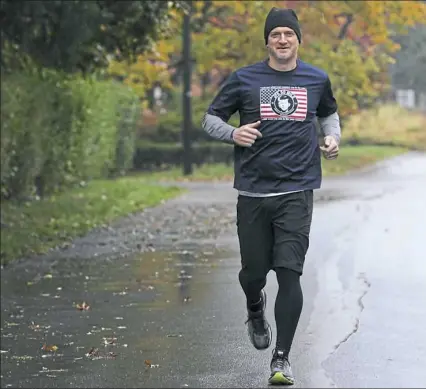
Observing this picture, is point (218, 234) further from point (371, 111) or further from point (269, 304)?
point (371, 111)

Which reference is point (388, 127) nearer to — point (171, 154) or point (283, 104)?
point (171, 154)

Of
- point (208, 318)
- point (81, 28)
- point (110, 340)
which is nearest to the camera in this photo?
point (110, 340)

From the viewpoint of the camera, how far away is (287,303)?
6.50m

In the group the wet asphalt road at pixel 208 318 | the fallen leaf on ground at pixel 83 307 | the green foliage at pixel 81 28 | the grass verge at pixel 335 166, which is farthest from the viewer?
the grass verge at pixel 335 166

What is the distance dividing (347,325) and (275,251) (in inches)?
107

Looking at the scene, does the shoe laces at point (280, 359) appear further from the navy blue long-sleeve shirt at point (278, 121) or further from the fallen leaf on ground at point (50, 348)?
the fallen leaf on ground at point (50, 348)

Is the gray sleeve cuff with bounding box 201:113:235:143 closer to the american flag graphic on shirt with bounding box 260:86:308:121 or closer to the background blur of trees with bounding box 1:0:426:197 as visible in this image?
the american flag graphic on shirt with bounding box 260:86:308:121

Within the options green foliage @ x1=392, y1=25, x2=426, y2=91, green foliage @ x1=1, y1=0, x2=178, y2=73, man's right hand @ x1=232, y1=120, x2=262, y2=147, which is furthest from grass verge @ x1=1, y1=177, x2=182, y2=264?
green foliage @ x1=392, y1=25, x2=426, y2=91

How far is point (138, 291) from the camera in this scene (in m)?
12.0

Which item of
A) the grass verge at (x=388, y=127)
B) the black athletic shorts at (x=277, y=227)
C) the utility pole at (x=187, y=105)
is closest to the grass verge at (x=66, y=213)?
the utility pole at (x=187, y=105)

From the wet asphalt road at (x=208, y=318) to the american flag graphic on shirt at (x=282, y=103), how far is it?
1.34 m

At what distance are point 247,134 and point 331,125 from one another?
653 mm

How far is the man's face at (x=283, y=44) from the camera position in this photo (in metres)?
6.03

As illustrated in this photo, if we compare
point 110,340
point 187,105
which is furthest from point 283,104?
point 187,105
